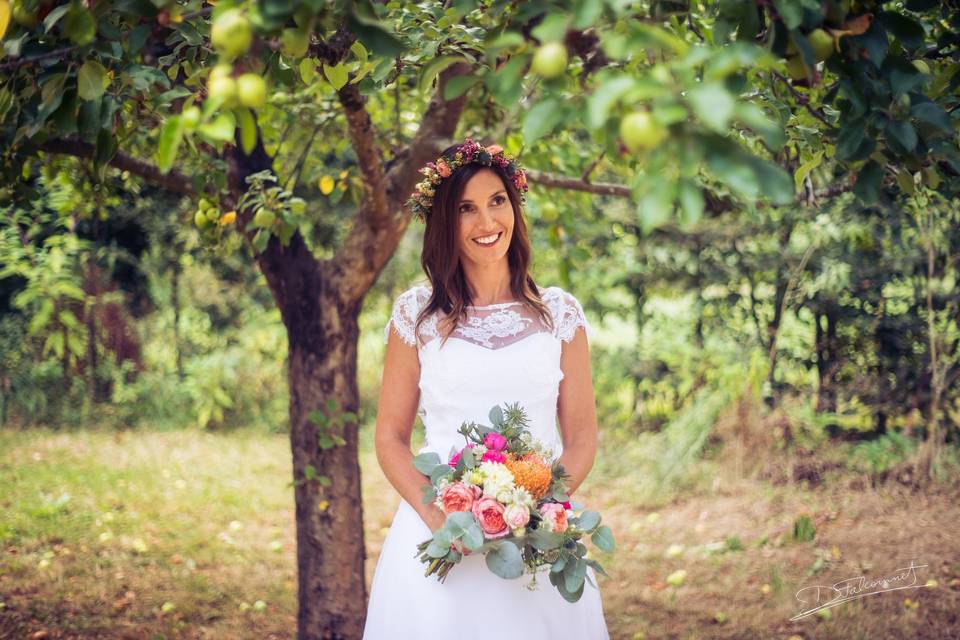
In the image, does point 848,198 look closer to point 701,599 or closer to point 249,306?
point 701,599

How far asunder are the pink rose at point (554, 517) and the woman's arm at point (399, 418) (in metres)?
0.52

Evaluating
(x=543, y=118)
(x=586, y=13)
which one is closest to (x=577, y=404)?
(x=543, y=118)

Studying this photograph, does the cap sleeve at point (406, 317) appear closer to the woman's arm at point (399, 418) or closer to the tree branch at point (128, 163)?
the woman's arm at point (399, 418)

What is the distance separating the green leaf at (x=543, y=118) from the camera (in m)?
1.02

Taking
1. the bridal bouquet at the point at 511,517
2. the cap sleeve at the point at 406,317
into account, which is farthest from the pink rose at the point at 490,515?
the cap sleeve at the point at 406,317

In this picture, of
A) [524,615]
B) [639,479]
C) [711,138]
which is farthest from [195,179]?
[639,479]

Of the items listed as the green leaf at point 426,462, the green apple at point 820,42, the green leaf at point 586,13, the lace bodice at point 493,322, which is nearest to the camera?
the green leaf at point 586,13

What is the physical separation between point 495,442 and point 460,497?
183 millimetres

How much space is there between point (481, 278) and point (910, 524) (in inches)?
138

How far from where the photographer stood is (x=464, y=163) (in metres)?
2.32

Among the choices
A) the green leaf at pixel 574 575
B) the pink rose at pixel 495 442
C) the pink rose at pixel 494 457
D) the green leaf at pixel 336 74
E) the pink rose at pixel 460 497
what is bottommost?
the green leaf at pixel 574 575

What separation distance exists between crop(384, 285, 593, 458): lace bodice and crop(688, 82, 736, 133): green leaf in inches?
58.6

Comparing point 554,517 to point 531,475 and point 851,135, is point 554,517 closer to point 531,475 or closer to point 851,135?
point 531,475

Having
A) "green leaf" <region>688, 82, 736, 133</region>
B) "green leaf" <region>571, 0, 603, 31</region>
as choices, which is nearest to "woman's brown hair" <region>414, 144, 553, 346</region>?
"green leaf" <region>571, 0, 603, 31</region>
